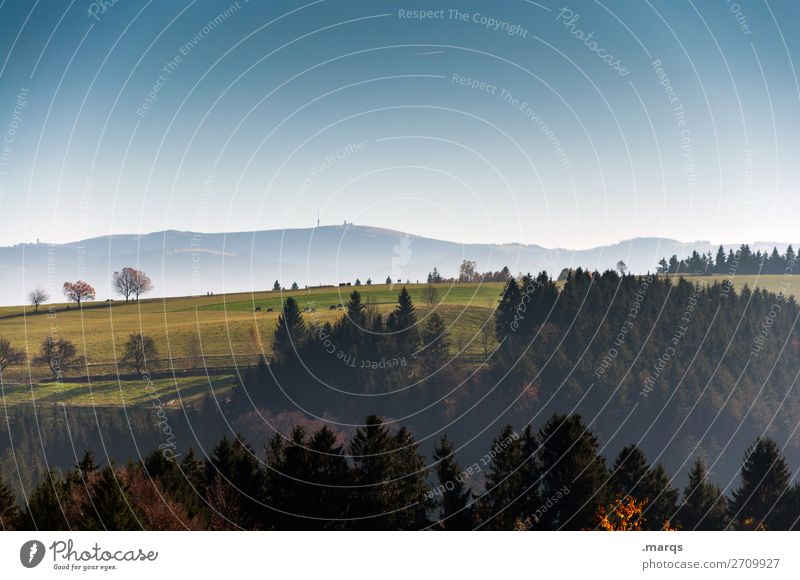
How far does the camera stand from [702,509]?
64438 millimetres

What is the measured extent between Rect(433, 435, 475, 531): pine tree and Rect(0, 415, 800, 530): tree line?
0.30 ft

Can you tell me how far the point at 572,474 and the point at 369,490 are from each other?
44.7 ft

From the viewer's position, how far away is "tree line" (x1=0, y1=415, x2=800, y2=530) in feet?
144

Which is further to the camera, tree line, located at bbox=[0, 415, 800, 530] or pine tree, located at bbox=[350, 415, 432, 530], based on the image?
pine tree, located at bbox=[350, 415, 432, 530]

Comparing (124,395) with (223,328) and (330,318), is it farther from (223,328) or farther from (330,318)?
(330,318)

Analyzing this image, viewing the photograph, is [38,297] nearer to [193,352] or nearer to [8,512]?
[193,352]

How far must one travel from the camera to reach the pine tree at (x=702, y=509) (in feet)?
203

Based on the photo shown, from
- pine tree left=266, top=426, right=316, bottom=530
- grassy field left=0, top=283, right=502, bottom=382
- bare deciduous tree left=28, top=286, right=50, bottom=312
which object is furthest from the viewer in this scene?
bare deciduous tree left=28, top=286, right=50, bottom=312

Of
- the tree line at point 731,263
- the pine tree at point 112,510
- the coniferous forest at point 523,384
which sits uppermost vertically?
the tree line at point 731,263

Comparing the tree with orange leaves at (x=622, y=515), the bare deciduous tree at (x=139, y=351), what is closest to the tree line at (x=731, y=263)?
the bare deciduous tree at (x=139, y=351)

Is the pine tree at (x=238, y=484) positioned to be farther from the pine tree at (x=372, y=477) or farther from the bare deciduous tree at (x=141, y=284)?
the bare deciduous tree at (x=141, y=284)

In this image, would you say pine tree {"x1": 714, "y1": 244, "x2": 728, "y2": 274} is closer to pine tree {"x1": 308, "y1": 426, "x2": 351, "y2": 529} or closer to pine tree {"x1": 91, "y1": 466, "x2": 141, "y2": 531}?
pine tree {"x1": 308, "y1": 426, "x2": 351, "y2": 529}

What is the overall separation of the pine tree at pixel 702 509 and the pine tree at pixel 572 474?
42.5ft

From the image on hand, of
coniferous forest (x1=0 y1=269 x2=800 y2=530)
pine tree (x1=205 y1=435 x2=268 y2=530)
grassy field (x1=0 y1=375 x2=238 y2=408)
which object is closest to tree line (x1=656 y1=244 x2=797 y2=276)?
coniferous forest (x1=0 y1=269 x2=800 y2=530)
